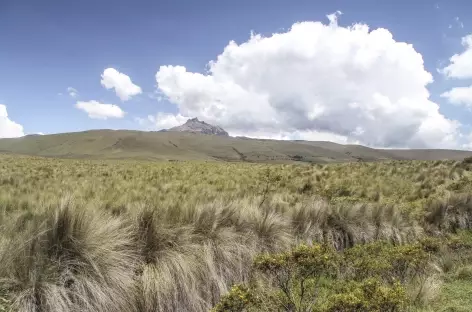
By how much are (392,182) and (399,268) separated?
12.6 metres

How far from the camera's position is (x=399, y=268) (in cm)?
777

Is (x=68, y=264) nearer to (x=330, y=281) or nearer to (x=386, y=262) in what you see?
(x=330, y=281)

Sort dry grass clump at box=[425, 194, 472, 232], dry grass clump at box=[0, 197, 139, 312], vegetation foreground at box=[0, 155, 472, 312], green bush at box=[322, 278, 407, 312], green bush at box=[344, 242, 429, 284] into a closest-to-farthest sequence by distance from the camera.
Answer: green bush at box=[322, 278, 407, 312] → dry grass clump at box=[0, 197, 139, 312] → vegetation foreground at box=[0, 155, 472, 312] → green bush at box=[344, 242, 429, 284] → dry grass clump at box=[425, 194, 472, 232]

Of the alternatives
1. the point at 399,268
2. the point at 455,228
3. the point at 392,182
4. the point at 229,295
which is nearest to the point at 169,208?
the point at 229,295

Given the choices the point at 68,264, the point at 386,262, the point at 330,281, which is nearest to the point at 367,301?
the point at 386,262

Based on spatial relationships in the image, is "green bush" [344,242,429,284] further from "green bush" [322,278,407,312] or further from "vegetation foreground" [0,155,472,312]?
"green bush" [322,278,407,312]

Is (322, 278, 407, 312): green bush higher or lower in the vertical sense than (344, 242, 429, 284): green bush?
higher

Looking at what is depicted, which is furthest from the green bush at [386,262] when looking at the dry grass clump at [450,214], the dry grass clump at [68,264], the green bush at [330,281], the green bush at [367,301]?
the dry grass clump at [450,214]

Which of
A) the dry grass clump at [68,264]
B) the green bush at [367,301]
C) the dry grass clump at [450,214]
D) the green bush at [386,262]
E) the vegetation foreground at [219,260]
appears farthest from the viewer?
the dry grass clump at [450,214]

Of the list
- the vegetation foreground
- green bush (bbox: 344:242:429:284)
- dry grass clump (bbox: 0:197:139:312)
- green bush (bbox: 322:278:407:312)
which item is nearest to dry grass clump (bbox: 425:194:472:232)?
the vegetation foreground

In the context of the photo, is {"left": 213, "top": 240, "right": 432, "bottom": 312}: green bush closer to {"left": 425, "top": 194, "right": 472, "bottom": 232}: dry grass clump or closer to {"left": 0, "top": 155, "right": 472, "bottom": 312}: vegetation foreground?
{"left": 0, "top": 155, "right": 472, "bottom": 312}: vegetation foreground

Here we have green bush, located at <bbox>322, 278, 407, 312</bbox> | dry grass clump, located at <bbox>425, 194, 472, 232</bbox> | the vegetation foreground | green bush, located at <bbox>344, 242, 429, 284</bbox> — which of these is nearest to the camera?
green bush, located at <bbox>322, 278, 407, 312</bbox>

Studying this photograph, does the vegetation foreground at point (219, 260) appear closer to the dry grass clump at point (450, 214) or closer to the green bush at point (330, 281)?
the green bush at point (330, 281)

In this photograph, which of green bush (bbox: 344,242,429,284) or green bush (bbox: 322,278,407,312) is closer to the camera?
green bush (bbox: 322,278,407,312)
